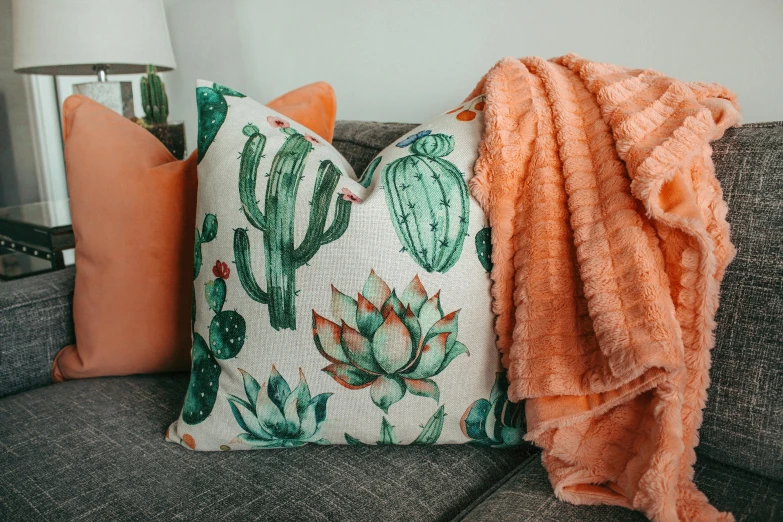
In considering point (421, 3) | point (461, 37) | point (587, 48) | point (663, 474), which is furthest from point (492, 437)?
point (421, 3)

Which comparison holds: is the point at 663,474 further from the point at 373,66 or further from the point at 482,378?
the point at 373,66

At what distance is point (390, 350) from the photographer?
2.46 feet

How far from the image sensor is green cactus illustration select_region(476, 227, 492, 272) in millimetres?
771

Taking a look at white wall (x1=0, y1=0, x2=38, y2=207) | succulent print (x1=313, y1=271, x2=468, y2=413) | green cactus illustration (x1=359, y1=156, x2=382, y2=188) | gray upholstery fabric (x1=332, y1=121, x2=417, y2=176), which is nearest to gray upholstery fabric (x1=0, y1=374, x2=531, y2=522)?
succulent print (x1=313, y1=271, x2=468, y2=413)

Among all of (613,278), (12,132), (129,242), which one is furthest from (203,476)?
(12,132)

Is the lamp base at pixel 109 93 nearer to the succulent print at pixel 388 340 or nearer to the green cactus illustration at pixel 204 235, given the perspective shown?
the green cactus illustration at pixel 204 235

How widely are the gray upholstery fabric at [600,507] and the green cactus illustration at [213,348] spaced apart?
1.15ft

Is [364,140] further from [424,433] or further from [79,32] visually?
[79,32]

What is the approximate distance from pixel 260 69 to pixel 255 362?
1.31 m

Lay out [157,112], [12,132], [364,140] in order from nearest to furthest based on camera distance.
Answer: [364,140] → [157,112] → [12,132]

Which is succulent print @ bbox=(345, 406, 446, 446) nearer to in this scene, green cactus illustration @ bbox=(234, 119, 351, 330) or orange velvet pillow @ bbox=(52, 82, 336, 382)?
green cactus illustration @ bbox=(234, 119, 351, 330)

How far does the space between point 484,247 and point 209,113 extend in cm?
43

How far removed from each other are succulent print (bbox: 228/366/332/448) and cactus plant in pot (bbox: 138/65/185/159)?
3.76 ft

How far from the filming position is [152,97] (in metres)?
1.74
